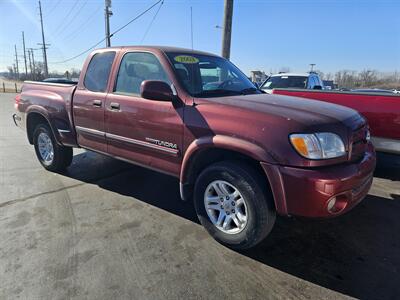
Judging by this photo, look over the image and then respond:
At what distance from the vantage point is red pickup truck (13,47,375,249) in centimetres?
244

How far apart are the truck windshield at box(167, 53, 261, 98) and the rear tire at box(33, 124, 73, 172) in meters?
2.69

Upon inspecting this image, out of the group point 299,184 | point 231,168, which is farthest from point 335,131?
point 231,168

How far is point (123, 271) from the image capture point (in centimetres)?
258

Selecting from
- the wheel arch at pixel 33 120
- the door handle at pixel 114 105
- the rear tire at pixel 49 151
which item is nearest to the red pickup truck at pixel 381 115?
the door handle at pixel 114 105

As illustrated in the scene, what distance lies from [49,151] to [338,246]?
455 centimetres

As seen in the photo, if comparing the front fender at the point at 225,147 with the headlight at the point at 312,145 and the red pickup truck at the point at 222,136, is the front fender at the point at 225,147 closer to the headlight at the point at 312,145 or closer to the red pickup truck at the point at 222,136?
the red pickup truck at the point at 222,136

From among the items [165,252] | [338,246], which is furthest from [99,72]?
[338,246]

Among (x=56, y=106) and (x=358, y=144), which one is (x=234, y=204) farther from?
(x=56, y=106)

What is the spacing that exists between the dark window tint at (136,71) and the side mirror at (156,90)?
364mm

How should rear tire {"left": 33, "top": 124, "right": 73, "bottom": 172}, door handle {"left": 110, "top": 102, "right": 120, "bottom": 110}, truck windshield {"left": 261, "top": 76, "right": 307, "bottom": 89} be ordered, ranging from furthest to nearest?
1. truck windshield {"left": 261, "top": 76, "right": 307, "bottom": 89}
2. rear tire {"left": 33, "top": 124, "right": 73, "bottom": 172}
3. door handle {"left": 110, "top": 102, "right": 120, "bottom": 110}

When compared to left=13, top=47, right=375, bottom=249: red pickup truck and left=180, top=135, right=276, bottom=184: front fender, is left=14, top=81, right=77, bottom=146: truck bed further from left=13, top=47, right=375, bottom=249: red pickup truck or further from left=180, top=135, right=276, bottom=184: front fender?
left=180, top=135, right=276, bottom=184: front fender

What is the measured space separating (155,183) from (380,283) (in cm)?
312

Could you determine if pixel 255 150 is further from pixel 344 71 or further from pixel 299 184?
pixel 344 71

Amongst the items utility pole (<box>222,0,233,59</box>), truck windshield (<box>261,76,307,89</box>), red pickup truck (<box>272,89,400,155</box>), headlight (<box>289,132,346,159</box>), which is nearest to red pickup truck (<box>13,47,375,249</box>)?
headlight (<box>289,132,346,159</box>)
